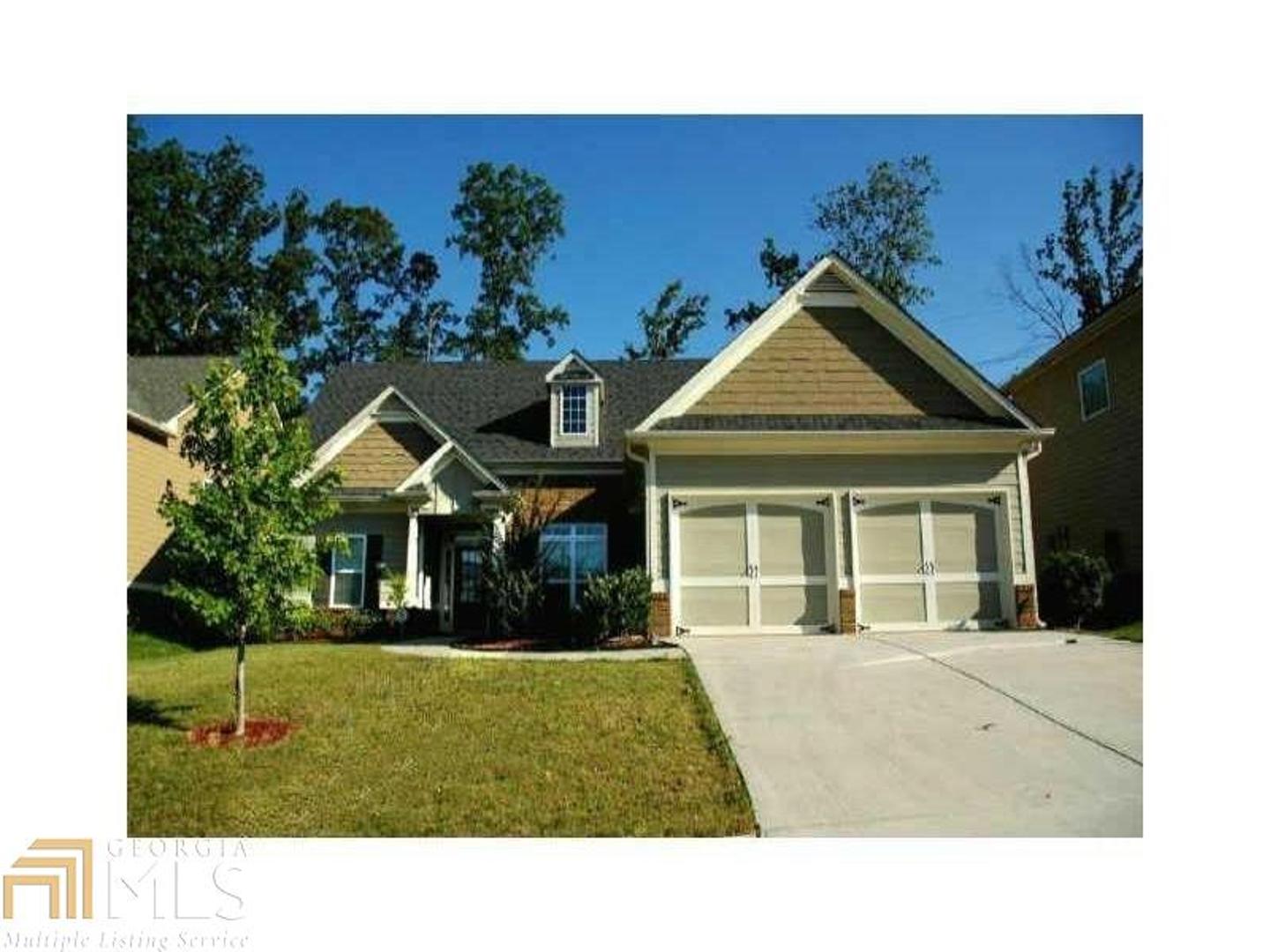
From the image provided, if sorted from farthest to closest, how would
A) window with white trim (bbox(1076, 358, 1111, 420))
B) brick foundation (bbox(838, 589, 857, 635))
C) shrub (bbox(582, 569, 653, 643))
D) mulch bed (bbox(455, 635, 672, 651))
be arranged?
1. window with white trim (bbox(1076, 358, 1111, 420))
2. brick foundation (bbox(838, 589, 857, 635))
3. shrub (bbox(582, 569, 653, 643))
4. mulch bed (bbox(455, 635, 672, 651))

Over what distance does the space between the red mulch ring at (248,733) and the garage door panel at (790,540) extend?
281 inches

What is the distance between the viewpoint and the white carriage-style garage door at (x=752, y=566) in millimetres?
13172

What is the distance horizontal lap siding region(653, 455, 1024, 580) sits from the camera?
13.4 meters

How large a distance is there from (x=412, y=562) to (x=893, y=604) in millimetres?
8215

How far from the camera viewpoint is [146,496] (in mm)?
18438

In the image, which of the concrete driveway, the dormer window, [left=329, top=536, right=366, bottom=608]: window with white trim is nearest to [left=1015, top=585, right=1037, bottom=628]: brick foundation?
the concrete driveway

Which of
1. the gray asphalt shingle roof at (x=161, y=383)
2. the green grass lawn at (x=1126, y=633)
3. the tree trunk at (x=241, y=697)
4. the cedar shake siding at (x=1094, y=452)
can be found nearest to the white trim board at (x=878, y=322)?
the cedar shake siding at (x=1094, y=452)

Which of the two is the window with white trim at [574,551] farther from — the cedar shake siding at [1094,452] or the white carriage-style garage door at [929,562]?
the cedar shake siding at [1094,452]

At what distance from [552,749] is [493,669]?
3.28 m

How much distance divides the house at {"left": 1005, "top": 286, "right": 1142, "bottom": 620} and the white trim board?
9.43 feet

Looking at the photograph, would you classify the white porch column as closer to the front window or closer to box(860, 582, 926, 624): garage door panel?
the front window
